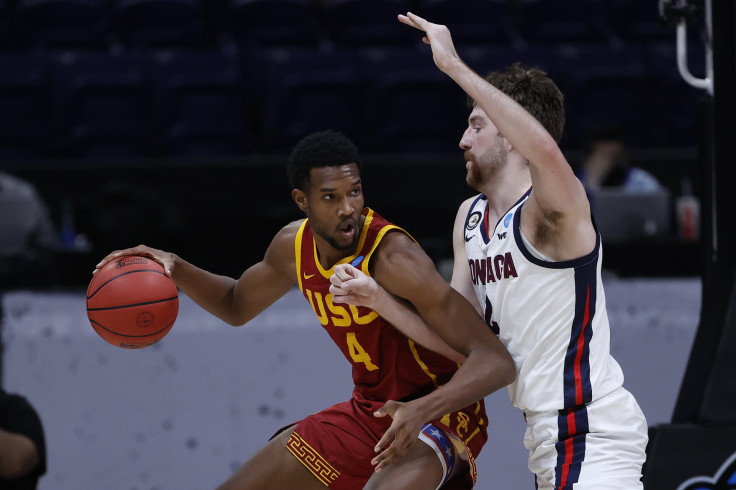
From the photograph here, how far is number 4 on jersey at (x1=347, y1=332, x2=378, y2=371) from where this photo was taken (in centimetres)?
314

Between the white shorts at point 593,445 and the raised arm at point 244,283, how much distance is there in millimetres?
1098

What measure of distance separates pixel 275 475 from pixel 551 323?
111cm

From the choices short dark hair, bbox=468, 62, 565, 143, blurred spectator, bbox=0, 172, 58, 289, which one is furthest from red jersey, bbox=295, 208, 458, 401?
blurred spectator, bbox=0, 172, 58, 289

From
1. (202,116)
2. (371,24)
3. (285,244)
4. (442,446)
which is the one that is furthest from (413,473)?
(371,24)

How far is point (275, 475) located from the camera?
3205 mm

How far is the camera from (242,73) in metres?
8.49

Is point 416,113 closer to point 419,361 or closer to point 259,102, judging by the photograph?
point 259,102

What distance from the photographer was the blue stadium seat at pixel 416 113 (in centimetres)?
795

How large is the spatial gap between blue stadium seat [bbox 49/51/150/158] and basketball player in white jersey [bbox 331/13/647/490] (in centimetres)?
541

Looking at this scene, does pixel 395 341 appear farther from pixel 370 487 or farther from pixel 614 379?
pixel 614 379

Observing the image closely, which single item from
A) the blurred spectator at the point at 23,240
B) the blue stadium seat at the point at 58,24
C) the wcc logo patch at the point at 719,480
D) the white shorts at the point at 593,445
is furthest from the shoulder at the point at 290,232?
the blue stadium seat at the point at 58,24

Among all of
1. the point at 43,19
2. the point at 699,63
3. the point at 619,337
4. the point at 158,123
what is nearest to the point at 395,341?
the point at 619,337

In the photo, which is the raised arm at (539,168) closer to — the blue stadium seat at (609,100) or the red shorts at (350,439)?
the red shorts at (350,439)

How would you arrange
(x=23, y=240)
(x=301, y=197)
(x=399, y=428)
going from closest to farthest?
(x=399, y=428) < (x=301, y=197) < (x=23, y=240)
